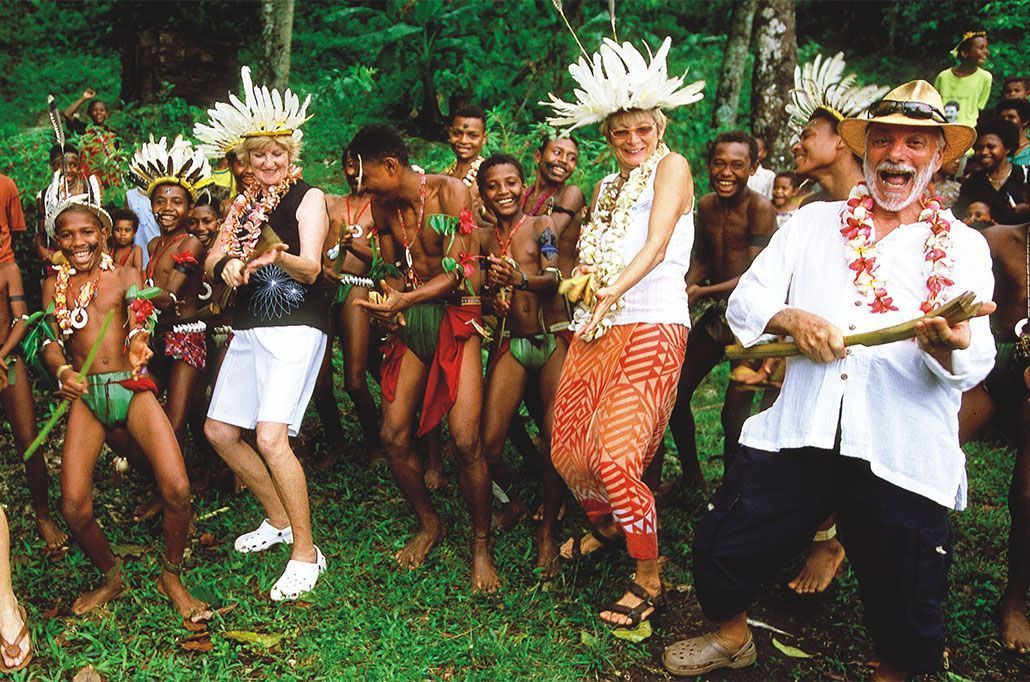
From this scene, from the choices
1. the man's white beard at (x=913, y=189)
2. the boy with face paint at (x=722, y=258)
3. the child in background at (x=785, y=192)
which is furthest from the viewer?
the child in background at (x=785, y=192)

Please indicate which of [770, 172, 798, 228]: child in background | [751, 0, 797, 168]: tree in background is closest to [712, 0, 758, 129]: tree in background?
[751, 0, 797, 168]: tree in background

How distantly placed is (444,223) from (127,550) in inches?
100

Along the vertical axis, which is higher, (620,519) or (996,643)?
(620,519)

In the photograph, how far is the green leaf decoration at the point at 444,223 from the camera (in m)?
4.48

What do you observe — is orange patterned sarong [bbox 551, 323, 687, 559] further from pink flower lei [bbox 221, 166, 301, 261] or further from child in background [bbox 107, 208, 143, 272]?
child in background [bbox 107, 208, 143, 272]

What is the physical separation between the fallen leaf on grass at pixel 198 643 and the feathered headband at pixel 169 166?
2.70 meters

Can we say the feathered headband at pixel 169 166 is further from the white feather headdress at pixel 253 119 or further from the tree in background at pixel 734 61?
the tree in background at pixel 734 61

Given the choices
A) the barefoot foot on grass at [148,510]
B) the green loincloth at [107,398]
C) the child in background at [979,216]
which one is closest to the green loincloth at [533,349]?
the green loincloth at [107,398]

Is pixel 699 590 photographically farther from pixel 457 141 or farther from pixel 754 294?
pixel 457 141

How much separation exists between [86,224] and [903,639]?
4.15 m

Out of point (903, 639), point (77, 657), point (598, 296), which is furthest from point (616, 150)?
point (77, 657)

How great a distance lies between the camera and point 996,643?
412 cm

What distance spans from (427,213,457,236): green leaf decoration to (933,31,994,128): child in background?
7.27 metres

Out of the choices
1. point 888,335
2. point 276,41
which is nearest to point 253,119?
point 888,335
